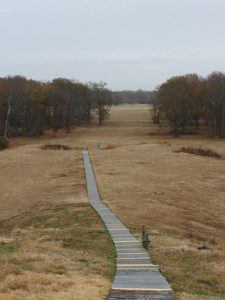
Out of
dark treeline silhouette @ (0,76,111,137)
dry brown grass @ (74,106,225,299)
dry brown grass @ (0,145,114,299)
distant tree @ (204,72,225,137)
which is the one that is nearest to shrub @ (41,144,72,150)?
dry brown grass @ (74,106,225,299)

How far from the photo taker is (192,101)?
10369 cm

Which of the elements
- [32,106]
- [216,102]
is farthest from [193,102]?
[32,106]

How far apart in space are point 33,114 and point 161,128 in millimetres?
35002

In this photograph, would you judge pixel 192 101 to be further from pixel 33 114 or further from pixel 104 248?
pixel 104 248

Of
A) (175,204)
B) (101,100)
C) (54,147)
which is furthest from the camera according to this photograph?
(101,100)

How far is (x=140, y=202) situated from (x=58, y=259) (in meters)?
18.4

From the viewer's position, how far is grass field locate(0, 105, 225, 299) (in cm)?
1686

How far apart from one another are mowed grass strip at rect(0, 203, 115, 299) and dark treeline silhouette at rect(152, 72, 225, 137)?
246ft

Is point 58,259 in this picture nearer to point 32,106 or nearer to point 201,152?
point 201,152

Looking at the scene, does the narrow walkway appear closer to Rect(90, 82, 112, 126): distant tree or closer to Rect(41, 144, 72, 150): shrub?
Rect(41, 144, 72, 150): shrub

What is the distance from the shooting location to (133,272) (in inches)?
643

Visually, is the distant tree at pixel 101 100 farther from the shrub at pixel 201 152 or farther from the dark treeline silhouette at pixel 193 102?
the shrub at pixel 201 152

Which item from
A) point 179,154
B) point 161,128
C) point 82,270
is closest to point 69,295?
point 82,270

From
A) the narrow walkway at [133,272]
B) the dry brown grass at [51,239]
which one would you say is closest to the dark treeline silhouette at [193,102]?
the dry brown grass at [51,239]
